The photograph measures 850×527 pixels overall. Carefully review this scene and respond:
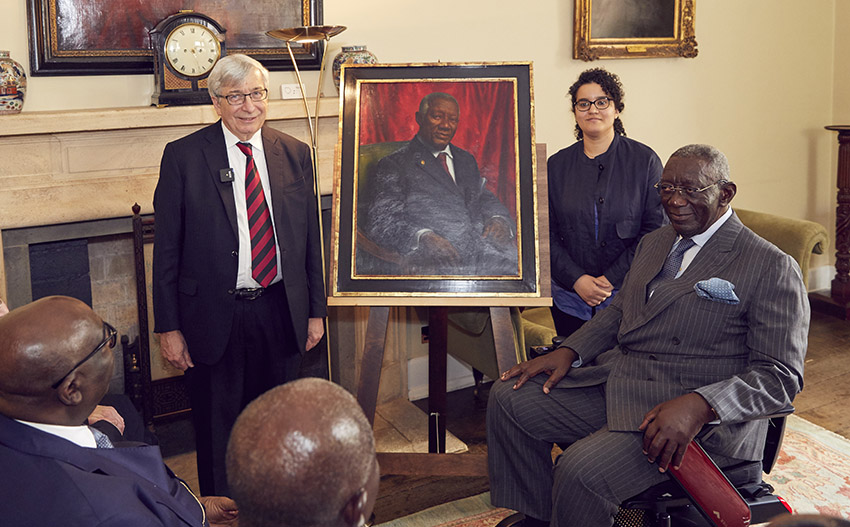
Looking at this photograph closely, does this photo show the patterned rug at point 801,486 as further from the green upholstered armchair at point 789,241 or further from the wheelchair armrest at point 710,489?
the wheelchair armrest at point 710,489

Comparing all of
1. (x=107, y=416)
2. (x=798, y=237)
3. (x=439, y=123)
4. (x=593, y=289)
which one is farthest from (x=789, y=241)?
(x=107, y=416)

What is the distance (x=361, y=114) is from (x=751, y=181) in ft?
11.3

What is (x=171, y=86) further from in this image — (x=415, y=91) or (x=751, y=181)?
(x=751, y=181)

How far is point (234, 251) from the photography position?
294 centimetres

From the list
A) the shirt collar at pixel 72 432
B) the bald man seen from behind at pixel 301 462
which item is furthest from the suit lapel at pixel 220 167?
the bald man seen from behind at pixel 301 462

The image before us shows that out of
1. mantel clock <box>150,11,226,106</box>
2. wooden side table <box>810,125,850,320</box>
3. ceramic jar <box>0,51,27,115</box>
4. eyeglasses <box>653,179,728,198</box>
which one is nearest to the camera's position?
eyeglasses <box>653,179,728,198</box>

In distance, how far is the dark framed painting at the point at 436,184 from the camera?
117 inches

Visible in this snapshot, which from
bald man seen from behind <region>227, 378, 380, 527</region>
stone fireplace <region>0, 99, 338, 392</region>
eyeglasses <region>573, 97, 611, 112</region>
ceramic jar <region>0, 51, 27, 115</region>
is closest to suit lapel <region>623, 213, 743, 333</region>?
eyeglasses <region>573, 97, 611, 112</region>

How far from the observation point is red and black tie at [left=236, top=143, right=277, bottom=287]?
2975 mm

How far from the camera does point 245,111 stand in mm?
2895

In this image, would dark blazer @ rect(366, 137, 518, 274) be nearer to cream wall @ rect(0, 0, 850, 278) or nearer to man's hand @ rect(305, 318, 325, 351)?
man's hand @ rect(305, 318, 325, 351)

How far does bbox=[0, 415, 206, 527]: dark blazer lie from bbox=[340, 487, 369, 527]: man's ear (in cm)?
55

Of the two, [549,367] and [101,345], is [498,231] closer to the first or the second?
[549,367]

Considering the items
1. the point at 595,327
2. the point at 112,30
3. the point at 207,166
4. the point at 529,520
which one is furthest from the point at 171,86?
the point at 529,520
